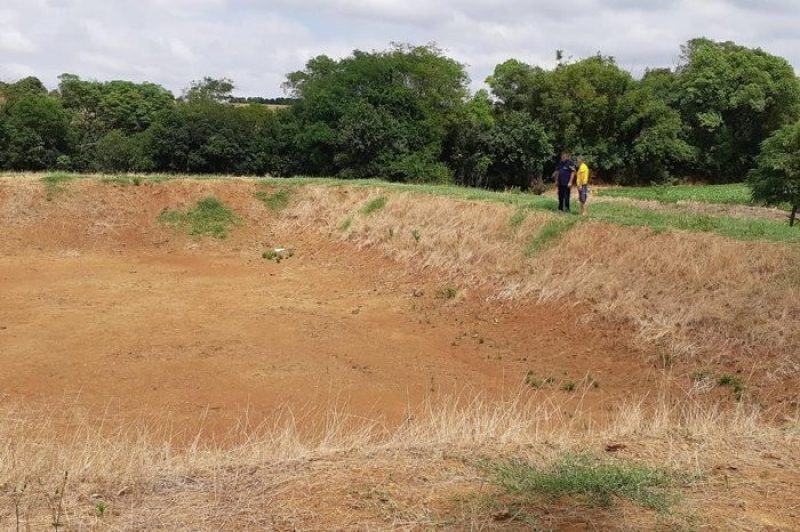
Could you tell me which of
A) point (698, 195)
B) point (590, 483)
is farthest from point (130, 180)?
point (698, 195)

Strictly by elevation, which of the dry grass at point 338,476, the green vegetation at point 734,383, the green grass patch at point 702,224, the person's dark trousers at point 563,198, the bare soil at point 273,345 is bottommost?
the bare soil at point 273,345

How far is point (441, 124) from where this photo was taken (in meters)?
37.7

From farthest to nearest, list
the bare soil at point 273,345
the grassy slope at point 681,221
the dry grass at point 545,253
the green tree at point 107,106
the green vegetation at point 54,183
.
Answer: the green tree at point 107,106 → the green vegetation at point 54,183 → the grassy slope at point 681,221 → the dry grass at point 545,253 → the bare soil at point 273,345

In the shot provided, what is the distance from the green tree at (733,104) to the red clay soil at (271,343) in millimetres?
35301

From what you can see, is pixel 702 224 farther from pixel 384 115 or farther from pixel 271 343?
pixel 384 115

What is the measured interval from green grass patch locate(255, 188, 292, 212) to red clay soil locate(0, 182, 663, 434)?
470cm

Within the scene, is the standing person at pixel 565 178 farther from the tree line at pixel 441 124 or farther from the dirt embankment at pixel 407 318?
the tree line at pixel 441 124

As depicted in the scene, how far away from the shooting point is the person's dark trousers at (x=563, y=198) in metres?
15.6

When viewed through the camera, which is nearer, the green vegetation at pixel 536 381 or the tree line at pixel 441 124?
the green vegetation at pixel 536 381

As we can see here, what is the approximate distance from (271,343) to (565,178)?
7583mm

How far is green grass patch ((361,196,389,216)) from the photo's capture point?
20828 millimetres

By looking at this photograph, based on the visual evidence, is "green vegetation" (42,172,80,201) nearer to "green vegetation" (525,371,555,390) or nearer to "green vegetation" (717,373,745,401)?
"green vegetation" (525,371,555,390)

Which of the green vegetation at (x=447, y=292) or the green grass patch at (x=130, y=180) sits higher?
the green grass patch at (x=130, y=180)

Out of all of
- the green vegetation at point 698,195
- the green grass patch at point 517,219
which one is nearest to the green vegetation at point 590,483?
the green grass patch at point 517,219
